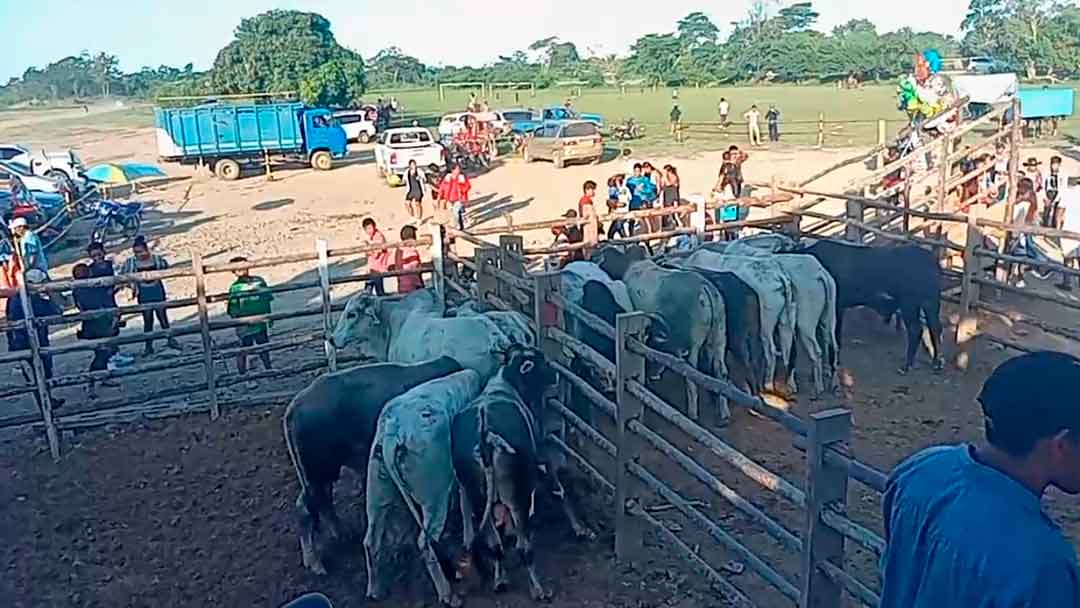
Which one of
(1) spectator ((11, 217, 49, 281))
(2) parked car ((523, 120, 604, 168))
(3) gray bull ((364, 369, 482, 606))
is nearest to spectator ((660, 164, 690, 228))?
(1) spectator ((11, 217, 49, 281))

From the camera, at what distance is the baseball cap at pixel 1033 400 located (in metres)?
2.21

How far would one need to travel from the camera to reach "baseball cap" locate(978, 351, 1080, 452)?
7.23 ft

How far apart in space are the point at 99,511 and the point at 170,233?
15.8m

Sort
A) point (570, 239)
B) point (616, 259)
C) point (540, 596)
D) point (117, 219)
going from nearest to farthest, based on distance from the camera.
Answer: point (540, 596) → point (616, 259) → point (570, 239) → point (117, 219)

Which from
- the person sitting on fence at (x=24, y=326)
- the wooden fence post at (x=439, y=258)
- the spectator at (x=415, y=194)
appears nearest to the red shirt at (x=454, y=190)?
the spectator at (x=415, y=194)

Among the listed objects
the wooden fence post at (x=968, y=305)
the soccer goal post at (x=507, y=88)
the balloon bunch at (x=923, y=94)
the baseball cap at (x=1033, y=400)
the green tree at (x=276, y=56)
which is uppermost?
the green tree at (x=276, y=56)

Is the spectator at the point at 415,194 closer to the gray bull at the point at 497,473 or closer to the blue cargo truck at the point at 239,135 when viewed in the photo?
the blue cargo truck at the point at 239,135

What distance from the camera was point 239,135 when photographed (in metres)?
31.7

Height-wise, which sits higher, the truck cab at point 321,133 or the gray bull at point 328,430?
the truck cab at point 321,133

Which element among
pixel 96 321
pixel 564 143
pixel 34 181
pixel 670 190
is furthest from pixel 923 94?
pixel 34 181

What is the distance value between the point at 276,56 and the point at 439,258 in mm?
41366

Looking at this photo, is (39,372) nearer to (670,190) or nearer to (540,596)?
(540,596)

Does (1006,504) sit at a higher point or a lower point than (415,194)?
higher

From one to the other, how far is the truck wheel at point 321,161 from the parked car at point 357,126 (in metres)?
8.20
